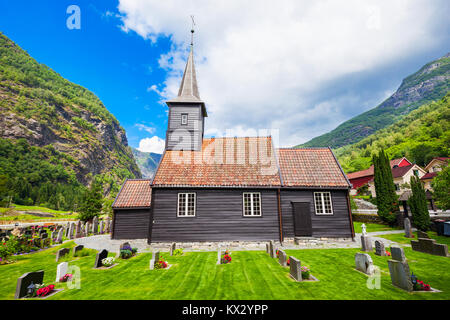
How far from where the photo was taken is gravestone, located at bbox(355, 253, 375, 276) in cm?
863

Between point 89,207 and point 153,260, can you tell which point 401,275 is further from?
point 89,207

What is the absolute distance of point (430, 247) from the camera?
11.8m

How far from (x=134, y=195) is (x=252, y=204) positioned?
11888mm

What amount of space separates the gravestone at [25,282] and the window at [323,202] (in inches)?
664

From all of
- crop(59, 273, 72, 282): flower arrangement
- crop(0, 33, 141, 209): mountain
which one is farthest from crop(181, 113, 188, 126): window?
crop(0, 33, 141, 209): mountain

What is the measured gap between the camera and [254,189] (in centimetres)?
1609

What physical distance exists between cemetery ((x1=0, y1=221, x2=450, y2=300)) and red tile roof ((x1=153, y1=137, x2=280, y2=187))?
17.1ft

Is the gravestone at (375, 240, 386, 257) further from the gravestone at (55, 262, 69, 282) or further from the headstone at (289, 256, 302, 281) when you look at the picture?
the gravestone at (55, 262, 69, 282)

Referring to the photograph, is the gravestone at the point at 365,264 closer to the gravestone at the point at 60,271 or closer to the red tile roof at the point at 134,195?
the gravestone at the point at 60,271

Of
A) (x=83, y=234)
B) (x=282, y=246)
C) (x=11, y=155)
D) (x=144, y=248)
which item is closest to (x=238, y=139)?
(x=282, y=246)

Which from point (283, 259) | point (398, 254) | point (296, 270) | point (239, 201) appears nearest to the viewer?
point (296, 270)

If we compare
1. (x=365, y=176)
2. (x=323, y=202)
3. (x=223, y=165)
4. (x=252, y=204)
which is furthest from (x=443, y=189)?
(x=365, y=176)

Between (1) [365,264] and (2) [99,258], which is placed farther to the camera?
(2) [99,258]
